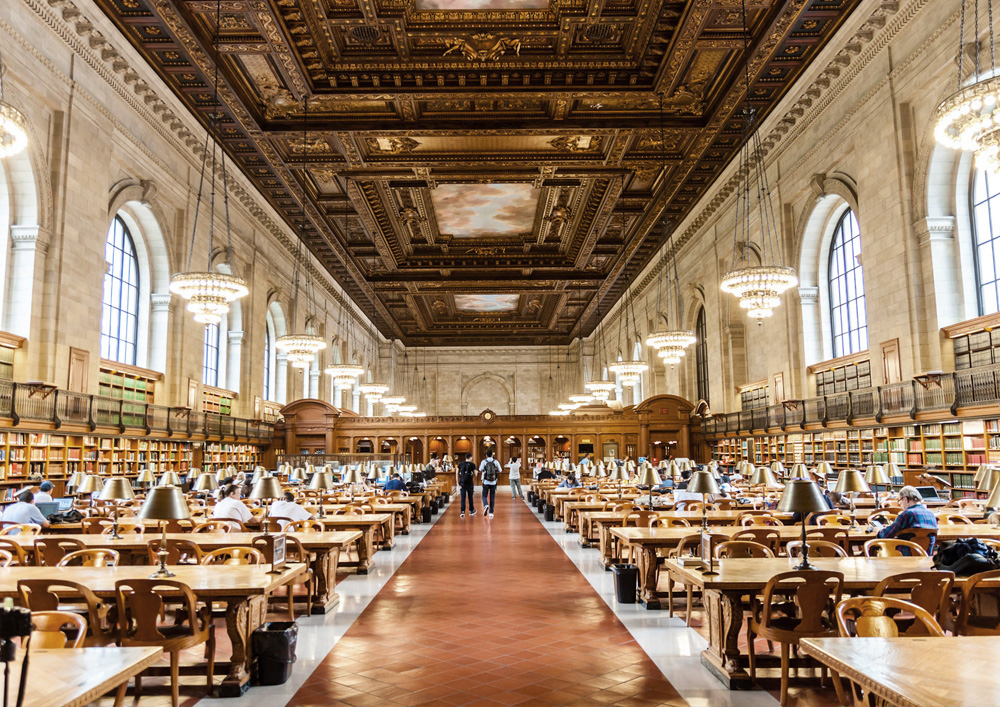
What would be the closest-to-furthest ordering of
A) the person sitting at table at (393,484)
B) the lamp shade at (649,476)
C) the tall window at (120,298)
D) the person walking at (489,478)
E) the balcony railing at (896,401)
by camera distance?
the lamp shade at (649,476) < the balcony railing at (896,401) < the person sitting at table at (393,484) < the tall window at (120,298) < the person walking at (489,478)

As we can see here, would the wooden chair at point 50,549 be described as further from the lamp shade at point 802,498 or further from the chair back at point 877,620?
the chair back at point 877,620

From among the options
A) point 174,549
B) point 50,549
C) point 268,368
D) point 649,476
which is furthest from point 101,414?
point 268,368

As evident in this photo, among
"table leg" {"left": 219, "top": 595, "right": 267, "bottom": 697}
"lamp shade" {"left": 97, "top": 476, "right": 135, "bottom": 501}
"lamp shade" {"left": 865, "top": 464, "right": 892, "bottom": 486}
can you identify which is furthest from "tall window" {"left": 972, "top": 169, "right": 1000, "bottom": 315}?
"lamp shade" {"left": 97, "top": 476, "right": 135, "bottom": 501}

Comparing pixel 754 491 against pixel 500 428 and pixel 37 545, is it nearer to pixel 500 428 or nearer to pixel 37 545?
pixel 37 545

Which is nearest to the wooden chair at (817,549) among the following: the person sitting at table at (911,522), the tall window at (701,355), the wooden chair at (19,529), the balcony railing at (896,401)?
the person sitting at table at (911,522)

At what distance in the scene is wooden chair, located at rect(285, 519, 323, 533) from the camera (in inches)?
305

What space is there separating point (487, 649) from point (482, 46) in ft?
35.4

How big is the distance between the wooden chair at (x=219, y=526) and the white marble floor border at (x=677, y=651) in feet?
12.8

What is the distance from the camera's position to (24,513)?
8.52 m

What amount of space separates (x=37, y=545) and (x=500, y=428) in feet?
88.9

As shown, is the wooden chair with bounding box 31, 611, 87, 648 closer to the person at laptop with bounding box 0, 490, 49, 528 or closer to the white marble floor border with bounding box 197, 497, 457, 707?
the white marble floor border with bounding box 197, 497, 457, 707

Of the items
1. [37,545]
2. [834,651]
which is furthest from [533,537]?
[834,651]

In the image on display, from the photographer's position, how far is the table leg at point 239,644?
4.80 metres

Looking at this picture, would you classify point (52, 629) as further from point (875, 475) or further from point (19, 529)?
point (875, 475)
